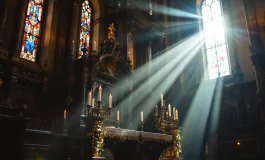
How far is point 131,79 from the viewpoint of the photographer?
958 cm

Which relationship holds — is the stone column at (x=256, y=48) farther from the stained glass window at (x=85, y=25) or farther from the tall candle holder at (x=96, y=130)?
the tall candle holder at (x=96, y=130)

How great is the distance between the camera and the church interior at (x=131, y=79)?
600 cm

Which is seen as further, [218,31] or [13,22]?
[218,31]

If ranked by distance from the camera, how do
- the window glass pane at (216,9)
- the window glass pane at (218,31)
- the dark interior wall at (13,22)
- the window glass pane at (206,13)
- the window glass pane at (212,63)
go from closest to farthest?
1. the dark interior wall at (13,22)
2. the window glass pane at (212,63)
3. the window glass pane at (218,31)
4. the window glass pane at (216,9)
5. the window glass pane at (206,13)

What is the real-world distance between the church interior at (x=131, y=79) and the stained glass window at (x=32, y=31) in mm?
34

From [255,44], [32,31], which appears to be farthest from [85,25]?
[255,44]

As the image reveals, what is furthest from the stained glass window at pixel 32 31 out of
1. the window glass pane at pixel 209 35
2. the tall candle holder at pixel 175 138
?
the window glass pane at pixel 209 35

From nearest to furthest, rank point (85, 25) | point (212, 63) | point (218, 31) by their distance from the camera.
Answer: point (85, 25) < point (212, 63) < point (218, 31)

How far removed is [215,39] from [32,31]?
9982mm

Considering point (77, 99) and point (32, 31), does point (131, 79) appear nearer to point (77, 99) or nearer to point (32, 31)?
point (77, 99)

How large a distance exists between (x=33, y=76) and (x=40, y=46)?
4.53 feet

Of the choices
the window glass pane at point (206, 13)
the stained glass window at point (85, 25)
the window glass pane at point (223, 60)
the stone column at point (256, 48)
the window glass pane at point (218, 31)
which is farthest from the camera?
the window glass pane at point (206, 13)

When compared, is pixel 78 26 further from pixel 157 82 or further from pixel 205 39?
pixel 205 39

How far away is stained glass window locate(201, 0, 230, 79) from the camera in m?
12.8
